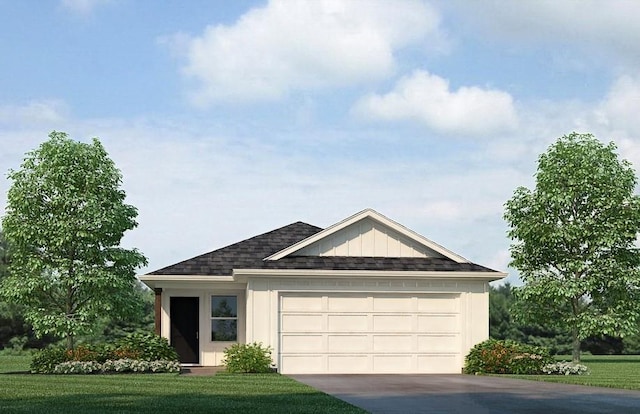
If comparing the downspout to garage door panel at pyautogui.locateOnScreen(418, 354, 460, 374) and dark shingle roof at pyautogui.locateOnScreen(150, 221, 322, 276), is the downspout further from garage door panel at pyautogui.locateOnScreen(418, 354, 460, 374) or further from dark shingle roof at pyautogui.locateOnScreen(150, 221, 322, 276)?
garage door panel at pyautogui.locateOnScreen(418, 354, 460, 374)

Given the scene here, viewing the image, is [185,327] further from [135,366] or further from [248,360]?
[248,360]

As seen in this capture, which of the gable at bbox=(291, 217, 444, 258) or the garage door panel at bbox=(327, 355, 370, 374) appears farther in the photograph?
the gable at bbox=(291, 217, 444, 258)

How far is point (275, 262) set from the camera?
89.2ft

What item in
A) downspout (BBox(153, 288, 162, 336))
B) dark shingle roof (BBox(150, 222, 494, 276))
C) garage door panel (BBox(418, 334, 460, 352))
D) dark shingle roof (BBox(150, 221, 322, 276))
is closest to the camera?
dark shingle roof (BBox(150, 222, 494, 276))

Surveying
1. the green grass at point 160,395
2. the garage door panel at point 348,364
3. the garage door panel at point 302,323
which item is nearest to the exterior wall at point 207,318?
the garage door panel at point 302,323

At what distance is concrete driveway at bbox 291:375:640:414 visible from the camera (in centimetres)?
1512

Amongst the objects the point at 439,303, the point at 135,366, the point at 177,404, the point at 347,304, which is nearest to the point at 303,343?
the point at 347,304

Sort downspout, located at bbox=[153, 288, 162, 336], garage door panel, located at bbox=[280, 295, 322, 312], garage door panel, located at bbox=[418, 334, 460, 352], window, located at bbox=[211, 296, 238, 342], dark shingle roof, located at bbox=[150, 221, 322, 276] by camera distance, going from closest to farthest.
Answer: garage door panel, located at bbox=[280, 295, 322, 312] < garage door panel, located at bbox=[418, 334, 460, 352] < dark shingle roof, located at bbox=[150, 221, 322, 276] < downspout, located at bbox=[153, 288, 162, 336] < window, located at bbox=[211, 296, 238, 342]

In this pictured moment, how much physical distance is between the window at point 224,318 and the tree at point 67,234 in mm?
2752

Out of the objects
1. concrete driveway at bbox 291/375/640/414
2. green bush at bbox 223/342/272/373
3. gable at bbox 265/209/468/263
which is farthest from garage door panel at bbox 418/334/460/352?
green bush at bbox 223/342/272/373

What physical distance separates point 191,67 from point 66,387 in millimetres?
8390

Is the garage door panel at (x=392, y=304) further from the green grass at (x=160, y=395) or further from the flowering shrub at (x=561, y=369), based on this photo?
the green grass at (x=160, y=395)

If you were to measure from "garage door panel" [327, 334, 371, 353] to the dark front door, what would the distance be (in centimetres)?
498

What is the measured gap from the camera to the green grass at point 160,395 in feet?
48.5
